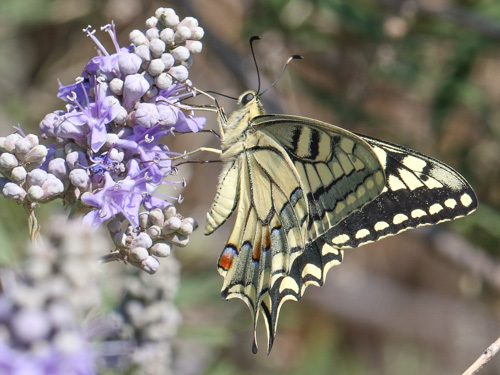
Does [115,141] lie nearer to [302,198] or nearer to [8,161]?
[8,161]

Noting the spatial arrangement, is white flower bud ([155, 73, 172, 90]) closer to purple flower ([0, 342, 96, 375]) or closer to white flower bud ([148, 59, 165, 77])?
white flower bud ([148, 59, 165, 77])

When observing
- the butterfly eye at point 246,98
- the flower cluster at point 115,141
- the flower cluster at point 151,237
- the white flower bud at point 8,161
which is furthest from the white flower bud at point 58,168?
the butterfly eye at point 246,98

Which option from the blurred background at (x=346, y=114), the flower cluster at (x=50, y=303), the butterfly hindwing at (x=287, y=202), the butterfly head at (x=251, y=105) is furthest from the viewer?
the blurred background at (x=346, y=114)

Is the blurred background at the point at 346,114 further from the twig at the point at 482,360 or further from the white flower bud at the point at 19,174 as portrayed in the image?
the twig at the point at 482,360

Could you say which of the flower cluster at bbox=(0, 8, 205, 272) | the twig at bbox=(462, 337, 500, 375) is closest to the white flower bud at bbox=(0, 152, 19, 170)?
the flower cluster at bbox=(0, 8, 205, 272)

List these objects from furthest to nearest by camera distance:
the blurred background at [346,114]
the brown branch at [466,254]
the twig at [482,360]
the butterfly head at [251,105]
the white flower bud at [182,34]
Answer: the brown branch at [466,254]
the blurred background at [346,114]
the butterfly head at [251,105]
the white flower bud at [182,34]
the twig at [482,360]

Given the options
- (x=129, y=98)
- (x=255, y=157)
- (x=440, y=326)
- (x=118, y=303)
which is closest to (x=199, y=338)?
(x=118, y=303)
